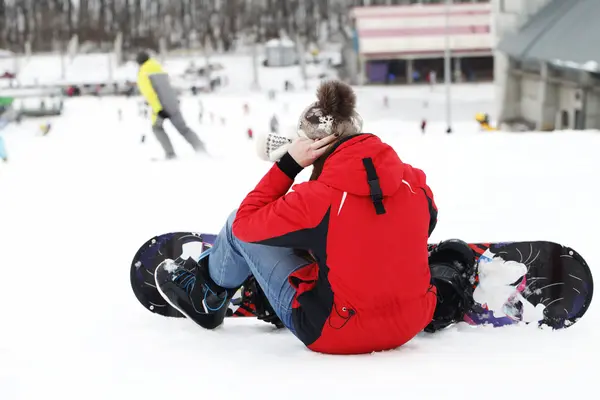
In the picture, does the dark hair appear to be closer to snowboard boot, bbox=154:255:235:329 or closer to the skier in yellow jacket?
the skier in yellow jacket

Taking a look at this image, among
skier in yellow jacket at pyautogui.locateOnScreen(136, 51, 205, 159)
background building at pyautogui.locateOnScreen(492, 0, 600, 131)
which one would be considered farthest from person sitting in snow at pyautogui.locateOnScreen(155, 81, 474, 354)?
background building at pyautogui.locateOnScreen(492, 0, 600, 131)

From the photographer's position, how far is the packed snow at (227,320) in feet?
7.16

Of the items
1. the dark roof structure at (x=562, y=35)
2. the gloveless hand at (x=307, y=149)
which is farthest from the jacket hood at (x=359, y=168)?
the dark roof structure at (x=562, y=35)

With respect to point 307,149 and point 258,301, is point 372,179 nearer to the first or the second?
point 307,149

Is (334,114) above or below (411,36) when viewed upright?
below

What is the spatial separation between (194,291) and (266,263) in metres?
0.42

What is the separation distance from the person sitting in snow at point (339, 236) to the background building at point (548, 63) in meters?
18.8

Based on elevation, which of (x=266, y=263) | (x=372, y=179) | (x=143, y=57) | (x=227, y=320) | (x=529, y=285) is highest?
(x=143, y=57)

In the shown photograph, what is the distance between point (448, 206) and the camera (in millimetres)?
5270

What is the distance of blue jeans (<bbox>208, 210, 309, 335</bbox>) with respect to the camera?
8.21 feet

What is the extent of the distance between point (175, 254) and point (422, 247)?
1237 millimetres

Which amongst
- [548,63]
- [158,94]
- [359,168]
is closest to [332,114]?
[359,168]

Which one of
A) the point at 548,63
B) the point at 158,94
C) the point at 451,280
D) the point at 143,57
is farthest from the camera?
the point at 548,63

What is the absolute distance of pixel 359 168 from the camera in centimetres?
223
